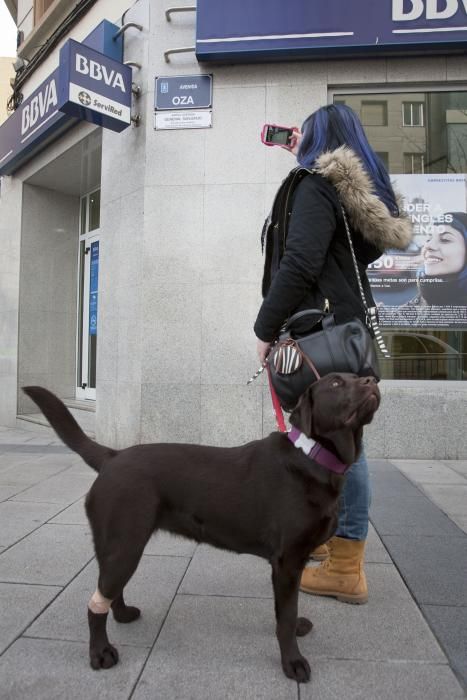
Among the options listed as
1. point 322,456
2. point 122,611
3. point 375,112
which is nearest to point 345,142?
point 322,456

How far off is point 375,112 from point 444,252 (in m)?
1.84

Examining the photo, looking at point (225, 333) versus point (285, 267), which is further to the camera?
point (225, 333)

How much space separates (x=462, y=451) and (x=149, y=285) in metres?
3.99

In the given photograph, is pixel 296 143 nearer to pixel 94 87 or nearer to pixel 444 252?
pixel 444 252

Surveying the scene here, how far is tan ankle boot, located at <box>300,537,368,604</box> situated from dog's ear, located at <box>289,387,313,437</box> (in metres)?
0.91

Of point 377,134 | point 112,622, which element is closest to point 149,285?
point 377,134

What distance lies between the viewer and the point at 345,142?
2.64m

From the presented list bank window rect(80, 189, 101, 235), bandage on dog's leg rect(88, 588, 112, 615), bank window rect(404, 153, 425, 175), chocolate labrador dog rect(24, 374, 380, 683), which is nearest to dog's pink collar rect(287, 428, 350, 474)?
chocolate labrador dog rect(24, 374, 380, 683)

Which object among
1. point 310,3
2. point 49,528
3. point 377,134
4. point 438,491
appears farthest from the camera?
point 377,134

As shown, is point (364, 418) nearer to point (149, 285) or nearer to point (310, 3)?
point (149, 285)

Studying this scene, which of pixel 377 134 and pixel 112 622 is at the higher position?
pixel 377 134

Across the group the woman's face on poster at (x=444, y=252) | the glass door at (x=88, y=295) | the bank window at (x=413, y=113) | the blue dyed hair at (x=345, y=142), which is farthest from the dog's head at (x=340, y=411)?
the glass door at (x=88, y=295)

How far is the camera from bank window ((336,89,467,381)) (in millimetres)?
6199

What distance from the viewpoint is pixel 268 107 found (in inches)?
246
